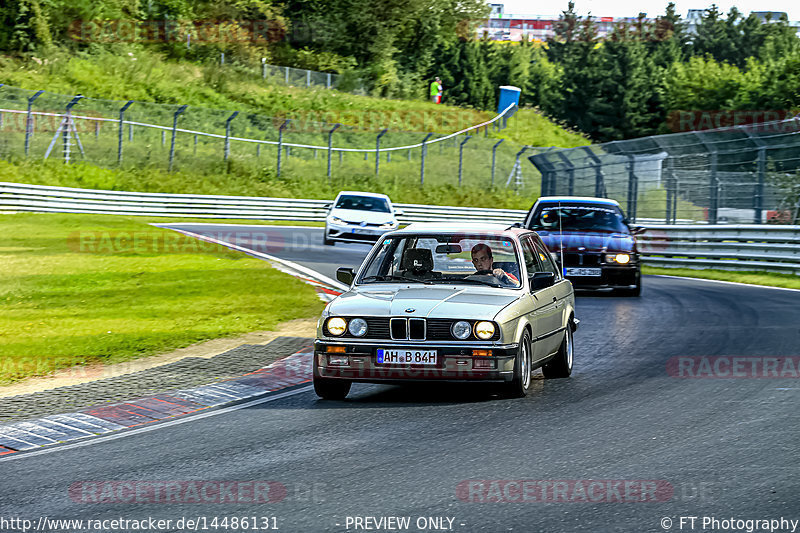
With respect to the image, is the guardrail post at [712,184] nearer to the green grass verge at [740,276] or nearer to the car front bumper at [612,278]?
the green grass verge at [740,276]

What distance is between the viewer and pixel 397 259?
32.9 feet

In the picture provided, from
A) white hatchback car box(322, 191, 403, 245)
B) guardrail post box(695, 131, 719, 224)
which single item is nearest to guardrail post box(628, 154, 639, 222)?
guardrail post box(695, 131, 719, 224)

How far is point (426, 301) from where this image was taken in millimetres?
8445

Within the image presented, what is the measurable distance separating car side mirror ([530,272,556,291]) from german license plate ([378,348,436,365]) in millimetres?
1347

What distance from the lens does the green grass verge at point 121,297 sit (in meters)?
11.6

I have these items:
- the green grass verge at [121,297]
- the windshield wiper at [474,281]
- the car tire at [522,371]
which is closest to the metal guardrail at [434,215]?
the green grass verge at [121,297]

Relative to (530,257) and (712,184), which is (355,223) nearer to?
(712,184)

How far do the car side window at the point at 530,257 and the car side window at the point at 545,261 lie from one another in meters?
0.13

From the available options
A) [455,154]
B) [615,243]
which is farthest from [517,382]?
[455,154]

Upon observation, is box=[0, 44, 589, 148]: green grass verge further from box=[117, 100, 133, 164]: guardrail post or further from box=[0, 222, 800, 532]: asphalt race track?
box=[0, 222, 800, 532]: asphalt race track

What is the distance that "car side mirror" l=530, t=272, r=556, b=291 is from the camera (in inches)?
358

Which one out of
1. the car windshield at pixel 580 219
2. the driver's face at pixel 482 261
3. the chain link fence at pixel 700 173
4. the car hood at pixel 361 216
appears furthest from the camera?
the car hood at pixel 361 216

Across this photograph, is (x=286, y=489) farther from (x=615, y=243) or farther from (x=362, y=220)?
(x=362, y=220)

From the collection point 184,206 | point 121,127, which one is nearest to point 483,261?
point 184,206
